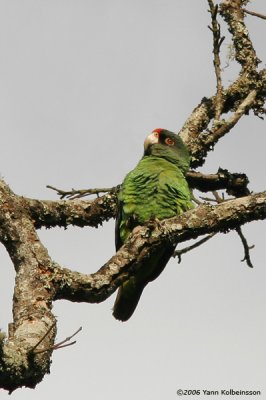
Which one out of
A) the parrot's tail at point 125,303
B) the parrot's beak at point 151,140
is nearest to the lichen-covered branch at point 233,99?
the parrot's beak at point 151,140

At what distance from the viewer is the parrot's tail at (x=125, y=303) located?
260 inches

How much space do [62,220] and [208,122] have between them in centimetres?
185

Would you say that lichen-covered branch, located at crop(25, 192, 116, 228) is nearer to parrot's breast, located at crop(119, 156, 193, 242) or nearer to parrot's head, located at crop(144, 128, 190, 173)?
parrot's breast, located at crop(119, 156, 193, 242)

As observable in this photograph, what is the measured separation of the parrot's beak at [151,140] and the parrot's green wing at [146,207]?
2.94 ft

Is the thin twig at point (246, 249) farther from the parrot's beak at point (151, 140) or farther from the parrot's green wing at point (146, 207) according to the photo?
the parrot's beak at point (151, 140)

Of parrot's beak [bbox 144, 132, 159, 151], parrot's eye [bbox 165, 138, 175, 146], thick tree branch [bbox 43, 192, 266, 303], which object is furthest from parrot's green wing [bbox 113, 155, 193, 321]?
thick tree branch [bbox 43, 192, 266, 303]

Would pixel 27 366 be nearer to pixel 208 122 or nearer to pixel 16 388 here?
pixel 16 388

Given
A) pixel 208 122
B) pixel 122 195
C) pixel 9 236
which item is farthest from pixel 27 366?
pixel 208 122

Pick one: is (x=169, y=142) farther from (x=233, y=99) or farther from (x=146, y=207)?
→ (x=146, y=207)

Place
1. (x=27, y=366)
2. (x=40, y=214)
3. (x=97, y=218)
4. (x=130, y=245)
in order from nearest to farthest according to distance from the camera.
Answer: (x=27, y=366) → (x=130, y=245) → (x=40, y=214) → (x=97, y=218)

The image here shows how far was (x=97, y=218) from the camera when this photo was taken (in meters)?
6.02

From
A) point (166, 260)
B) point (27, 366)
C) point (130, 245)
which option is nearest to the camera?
point (27, 366)

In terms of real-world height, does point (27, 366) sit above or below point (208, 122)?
below

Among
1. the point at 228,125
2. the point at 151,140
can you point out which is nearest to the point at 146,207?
the point at 228,125
